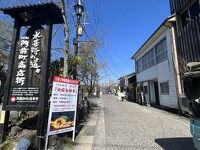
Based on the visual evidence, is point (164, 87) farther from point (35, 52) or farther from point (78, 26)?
point (35, 52)

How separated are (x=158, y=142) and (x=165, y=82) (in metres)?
11.9

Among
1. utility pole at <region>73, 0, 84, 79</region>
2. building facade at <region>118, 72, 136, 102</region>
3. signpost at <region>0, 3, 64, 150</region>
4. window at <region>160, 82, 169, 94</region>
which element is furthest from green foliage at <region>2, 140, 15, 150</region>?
building facade at <region>118, 72, 136, 102</region>

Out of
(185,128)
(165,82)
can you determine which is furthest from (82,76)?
(185,128)

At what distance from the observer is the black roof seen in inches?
276

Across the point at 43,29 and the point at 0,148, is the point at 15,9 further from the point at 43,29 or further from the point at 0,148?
the point at 0,148

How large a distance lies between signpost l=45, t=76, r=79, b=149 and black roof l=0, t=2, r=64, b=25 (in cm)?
221

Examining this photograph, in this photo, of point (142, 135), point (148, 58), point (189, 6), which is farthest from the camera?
point (148, 58)

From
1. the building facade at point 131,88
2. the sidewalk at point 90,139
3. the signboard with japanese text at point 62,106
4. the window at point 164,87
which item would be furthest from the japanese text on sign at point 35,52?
the building facade at point 131,88

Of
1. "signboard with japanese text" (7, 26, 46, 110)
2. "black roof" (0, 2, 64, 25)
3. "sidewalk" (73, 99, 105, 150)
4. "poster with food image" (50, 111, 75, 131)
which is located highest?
"black roof" (0, 2, 64, 25)

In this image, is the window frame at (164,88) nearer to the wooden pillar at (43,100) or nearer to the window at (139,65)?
the window at (139,65)

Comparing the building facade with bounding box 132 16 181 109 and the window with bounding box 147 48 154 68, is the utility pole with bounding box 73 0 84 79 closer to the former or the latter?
the building facade with bounding box 132 16 181 109

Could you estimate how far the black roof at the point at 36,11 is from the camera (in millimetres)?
7000

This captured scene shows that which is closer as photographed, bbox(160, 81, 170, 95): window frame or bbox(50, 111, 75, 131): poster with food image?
bbox(50, 111, 75, 131): poster with food image

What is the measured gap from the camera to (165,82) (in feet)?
60.7
